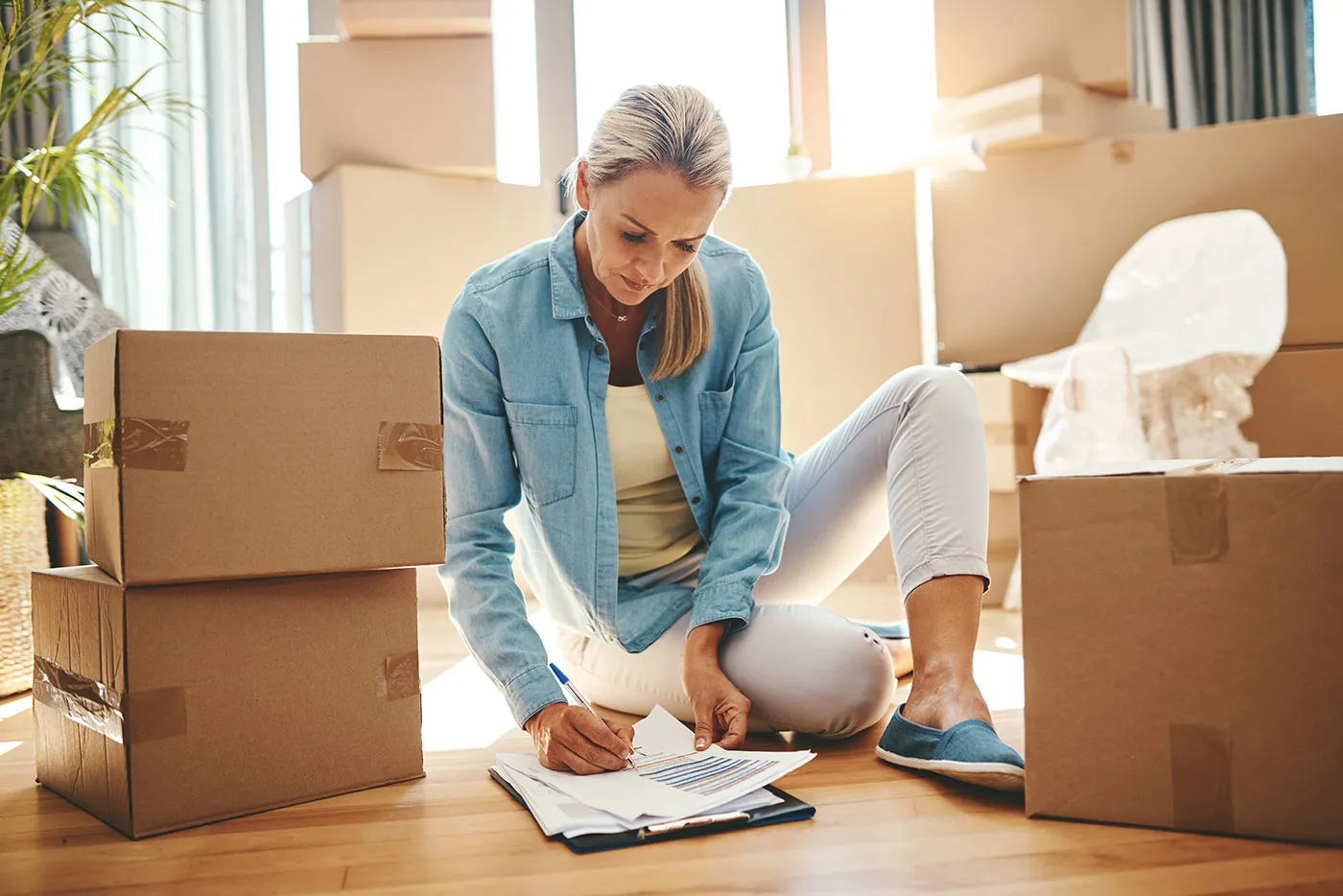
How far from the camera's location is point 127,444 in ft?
2.74

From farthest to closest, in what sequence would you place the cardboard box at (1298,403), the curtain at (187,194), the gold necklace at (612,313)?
the curtain at (187,194)
the cardboard box at (1298,403)
the gold necklace at (612,313)

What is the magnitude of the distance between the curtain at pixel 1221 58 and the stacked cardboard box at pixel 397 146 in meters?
1.73

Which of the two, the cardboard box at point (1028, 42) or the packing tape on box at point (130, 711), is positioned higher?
the cardboard box at point (1028, 42)

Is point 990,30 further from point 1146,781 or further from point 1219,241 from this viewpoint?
point 1146,781

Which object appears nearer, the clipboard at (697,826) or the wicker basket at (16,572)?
the clipboard at (697,826)

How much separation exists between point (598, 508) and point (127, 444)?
0.45m

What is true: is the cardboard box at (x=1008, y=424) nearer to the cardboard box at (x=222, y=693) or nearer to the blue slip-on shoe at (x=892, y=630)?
the blue slip-on shoe at (x=892, y=630)

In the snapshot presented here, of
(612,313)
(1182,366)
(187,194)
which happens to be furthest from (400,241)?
(1182,366)

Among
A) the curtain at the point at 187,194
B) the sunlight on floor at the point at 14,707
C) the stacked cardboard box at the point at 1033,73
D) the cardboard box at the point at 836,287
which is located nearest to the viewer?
the sunlight on floor at the point at 14,707

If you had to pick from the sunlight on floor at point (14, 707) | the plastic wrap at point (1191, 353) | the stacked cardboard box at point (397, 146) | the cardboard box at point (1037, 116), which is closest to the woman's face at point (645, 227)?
the sunlight on floor at point (14, 707)

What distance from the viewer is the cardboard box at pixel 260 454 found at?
0.84 m

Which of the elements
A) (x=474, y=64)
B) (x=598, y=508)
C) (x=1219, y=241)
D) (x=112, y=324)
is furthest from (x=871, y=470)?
(x=112, y=324)

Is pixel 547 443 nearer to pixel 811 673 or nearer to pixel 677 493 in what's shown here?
pixel 677 493

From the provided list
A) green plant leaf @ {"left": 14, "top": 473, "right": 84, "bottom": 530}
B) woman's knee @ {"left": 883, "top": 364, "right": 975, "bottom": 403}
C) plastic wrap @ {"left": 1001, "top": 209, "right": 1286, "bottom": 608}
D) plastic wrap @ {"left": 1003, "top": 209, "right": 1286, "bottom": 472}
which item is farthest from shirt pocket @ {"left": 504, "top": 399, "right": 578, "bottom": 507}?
plastic wrap @ {"left": 1003, "top": 209, "right": 1286, "bottom": 472}
